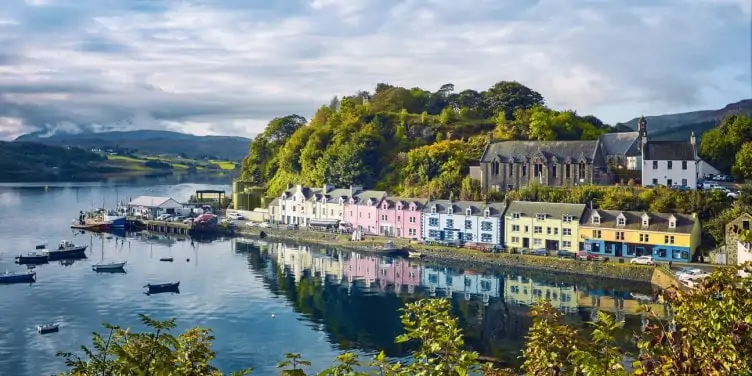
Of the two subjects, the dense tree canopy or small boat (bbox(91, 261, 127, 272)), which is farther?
the dense tree canopy

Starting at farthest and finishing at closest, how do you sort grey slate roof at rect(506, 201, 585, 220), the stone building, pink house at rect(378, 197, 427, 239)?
1. pink house at rect(378, 197, 427, 239)
2. the stone building
3. grey slate roof at rect(506, 201, 585, 220)

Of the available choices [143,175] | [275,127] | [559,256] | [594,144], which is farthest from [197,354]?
[143,175]

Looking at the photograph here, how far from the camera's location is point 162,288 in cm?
3512

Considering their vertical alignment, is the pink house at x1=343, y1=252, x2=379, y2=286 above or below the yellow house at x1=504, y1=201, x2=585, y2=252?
below

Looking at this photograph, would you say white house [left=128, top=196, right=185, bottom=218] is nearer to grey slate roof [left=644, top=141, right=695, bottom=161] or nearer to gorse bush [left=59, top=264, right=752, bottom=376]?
grey slate roof [left=644, top=141, right=695, bottom=161]

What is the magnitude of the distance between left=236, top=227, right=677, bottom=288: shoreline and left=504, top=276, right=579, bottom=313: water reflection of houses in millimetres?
2553

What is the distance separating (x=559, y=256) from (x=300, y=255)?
1693 centimetres

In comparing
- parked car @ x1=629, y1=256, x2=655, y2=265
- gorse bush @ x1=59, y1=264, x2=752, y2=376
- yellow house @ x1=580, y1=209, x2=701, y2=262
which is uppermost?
gorse bush @ x1=59, y1=264, x2=752, y2=376

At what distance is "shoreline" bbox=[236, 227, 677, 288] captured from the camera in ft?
117

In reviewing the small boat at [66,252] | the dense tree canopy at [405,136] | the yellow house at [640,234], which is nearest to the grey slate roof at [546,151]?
the dense tree canopy at [405,136]

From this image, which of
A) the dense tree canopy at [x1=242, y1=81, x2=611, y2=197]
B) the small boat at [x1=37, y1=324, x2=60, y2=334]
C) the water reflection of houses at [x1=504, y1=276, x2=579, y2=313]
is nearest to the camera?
the small boat at [x1=37, y1=324, x2=60, y2=334]

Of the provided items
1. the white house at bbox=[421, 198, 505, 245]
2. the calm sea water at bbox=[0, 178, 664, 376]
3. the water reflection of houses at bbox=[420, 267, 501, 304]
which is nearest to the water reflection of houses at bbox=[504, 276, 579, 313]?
the calm sea water at bbox=[0, 178, 664, 376]

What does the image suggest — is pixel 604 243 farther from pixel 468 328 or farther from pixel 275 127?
pixel 275 127

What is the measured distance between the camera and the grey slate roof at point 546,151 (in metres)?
48.6
